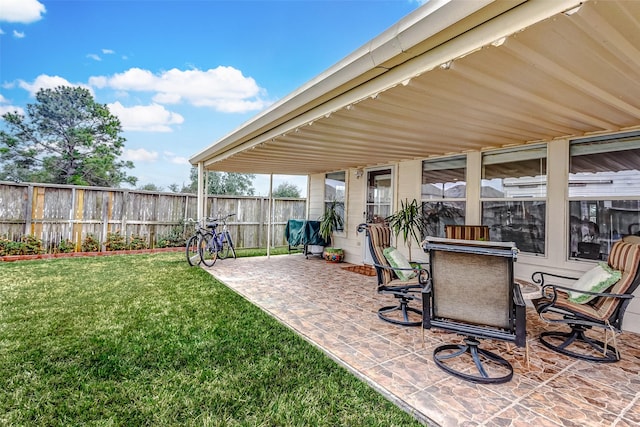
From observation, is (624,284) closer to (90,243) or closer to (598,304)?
(598,304)

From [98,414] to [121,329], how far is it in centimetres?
150

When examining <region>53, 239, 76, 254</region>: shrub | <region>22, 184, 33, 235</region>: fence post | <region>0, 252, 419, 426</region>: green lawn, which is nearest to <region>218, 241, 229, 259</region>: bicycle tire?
<region>0, 252, 419, 426</region>: green lawn

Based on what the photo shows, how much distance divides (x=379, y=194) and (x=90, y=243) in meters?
7.20

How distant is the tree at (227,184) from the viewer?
1920 cm

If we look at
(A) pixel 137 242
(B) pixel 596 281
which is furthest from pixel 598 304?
(A) pixel 137 242

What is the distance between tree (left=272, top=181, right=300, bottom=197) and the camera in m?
22.8

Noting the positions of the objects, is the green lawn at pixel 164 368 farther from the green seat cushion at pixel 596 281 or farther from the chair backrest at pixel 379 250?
the green seat cushion at pixel 596 281

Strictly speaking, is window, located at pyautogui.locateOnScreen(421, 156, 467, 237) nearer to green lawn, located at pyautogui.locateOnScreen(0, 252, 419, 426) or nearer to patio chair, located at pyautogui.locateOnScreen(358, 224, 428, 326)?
patio chair, located at pyautogui.locateOnScreen(358, 224, 428, 326)

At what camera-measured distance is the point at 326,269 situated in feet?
22.1

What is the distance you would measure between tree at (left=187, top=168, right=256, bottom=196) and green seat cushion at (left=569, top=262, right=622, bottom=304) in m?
18.0

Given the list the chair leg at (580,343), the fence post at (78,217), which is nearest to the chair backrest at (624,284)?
the chair leg at (580,343)

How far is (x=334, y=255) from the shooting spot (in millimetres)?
7773

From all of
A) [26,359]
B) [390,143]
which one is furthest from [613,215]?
[26,359]

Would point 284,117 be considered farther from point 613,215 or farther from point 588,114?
point 613,215
